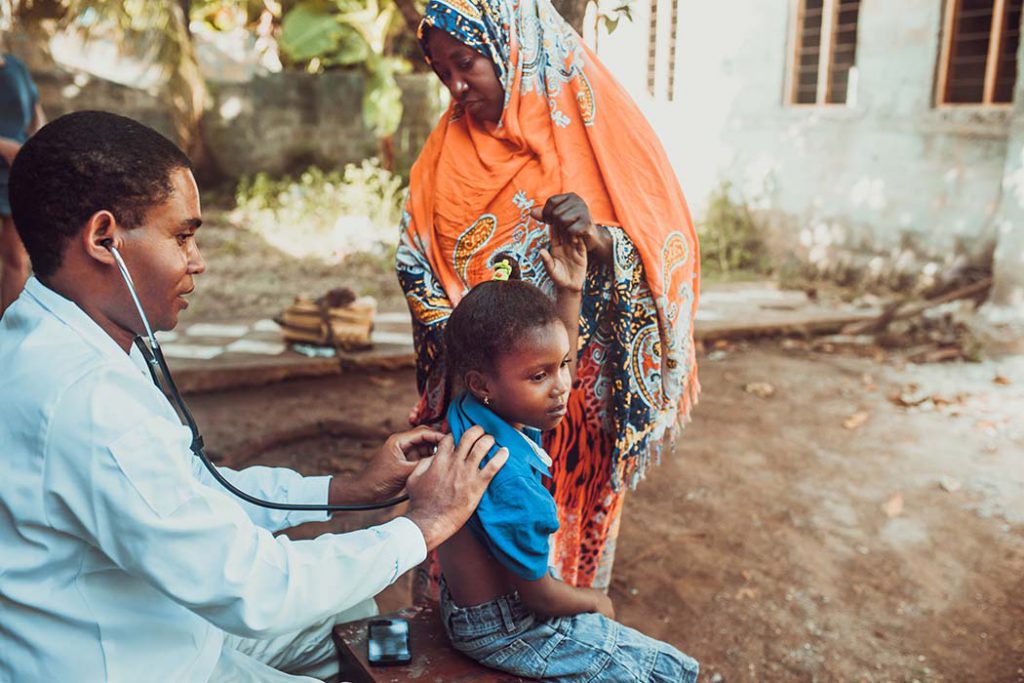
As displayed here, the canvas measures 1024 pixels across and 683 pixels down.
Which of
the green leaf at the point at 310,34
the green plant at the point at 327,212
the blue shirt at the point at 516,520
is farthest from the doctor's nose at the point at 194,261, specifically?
the green leaf at the point at 310,34

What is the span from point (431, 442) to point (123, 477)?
77 cm

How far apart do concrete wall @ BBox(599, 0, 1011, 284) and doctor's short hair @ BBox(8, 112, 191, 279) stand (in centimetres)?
728

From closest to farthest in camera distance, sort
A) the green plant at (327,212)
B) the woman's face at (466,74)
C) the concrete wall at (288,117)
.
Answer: the woman's face at (466,74)
the green plant at (327,212)
the concrete wall at (288,117)

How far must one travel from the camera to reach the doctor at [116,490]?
4.37ft

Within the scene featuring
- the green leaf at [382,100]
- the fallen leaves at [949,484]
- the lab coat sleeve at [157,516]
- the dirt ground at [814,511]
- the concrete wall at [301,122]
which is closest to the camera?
the lab coat sleeve at [157,516]

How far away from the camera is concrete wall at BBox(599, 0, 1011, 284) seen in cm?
739

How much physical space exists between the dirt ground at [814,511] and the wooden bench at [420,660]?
1.32 meters

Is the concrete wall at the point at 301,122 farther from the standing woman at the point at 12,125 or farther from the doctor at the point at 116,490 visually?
the doctor at the point at 116,490

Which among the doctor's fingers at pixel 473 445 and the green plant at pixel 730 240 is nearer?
the doctor's fingers at pixel 473 445

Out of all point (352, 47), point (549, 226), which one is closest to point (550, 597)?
point (549, 226)

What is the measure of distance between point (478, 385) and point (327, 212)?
862 centimetres

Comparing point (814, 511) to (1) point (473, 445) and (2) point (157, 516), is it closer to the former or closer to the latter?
(1) point (473, 445)

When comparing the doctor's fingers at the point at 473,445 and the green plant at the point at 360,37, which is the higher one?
the green plant at the point at 360,37

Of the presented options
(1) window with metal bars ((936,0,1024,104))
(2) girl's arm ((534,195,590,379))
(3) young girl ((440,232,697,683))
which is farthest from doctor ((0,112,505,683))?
(1) window with metal bars ((936,0,1024,104))
